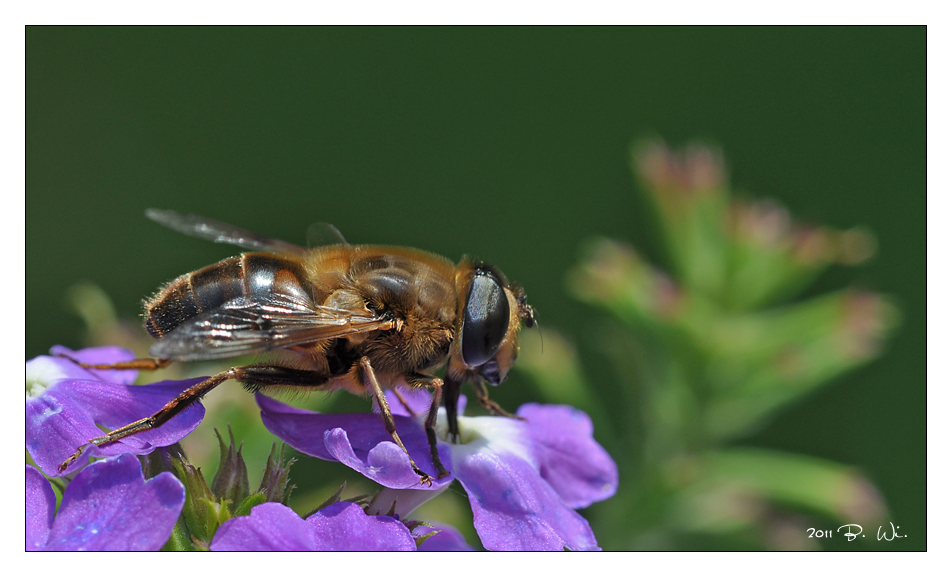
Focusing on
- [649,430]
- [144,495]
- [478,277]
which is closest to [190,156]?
[649,430]

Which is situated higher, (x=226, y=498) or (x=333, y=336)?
(x=333, y=336)

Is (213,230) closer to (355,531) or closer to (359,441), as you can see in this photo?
(359,441)

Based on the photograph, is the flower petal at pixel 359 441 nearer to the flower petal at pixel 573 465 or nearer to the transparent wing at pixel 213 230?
the flower petal at pixel 573 465

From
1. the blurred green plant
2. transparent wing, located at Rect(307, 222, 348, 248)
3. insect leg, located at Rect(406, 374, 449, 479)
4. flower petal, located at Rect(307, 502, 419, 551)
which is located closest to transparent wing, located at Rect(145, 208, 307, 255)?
→ transparent wing, located at Rect(307, 222, 348, 248)

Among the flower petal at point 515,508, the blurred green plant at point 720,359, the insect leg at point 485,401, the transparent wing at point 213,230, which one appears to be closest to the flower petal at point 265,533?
the flower petal at point 515,508

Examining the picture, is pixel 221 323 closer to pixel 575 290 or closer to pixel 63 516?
pixel 63 516

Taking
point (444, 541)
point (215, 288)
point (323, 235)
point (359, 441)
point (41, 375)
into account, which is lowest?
point (444, 541)
